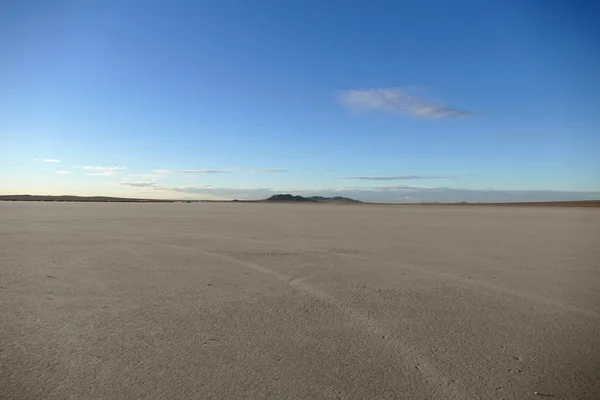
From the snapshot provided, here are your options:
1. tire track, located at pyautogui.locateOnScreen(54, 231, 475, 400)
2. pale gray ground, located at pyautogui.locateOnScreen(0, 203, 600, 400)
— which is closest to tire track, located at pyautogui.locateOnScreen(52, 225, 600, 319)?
pale gray ground, located at pyautogui.locateOnScreen(0, 203, 600, 400)

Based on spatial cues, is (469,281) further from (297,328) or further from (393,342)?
(297,328)

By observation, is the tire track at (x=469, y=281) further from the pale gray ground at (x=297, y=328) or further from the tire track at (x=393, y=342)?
the tire track at (x=393, y=342)

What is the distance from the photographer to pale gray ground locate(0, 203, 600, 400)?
3.00 m

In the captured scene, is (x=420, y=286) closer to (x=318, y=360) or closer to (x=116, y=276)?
(x=318, y=360)

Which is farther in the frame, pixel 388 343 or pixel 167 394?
pixel 388 343

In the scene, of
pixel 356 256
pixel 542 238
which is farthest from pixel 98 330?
pixel 542 238

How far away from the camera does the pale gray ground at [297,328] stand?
3004 mm

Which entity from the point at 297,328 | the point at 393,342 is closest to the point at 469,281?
the point at 393,342

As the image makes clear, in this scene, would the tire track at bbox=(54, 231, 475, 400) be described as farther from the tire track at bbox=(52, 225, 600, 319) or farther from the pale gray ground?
the tire track at bbox=(52, 225, 600, 319)

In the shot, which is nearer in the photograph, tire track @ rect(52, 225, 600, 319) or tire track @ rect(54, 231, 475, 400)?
tire track @ rect(54, 231, 475, 400)

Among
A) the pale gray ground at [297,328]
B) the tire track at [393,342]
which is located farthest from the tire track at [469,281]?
the tire track at [393,342]

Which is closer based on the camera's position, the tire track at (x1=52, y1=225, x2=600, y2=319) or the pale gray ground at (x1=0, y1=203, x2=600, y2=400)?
the pale gray ground at (x1=0, y1=203, x2=600, y2=400)

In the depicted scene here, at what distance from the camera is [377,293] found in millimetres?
5645

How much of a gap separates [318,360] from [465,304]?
2651 mm
